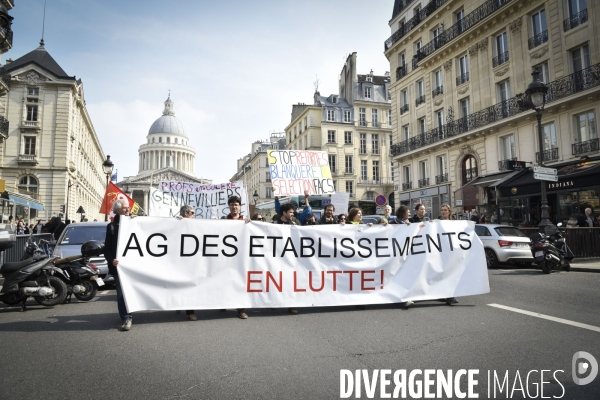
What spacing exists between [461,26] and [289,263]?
25311 millimetres

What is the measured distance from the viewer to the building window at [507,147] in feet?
73.9

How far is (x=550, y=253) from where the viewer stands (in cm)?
1066

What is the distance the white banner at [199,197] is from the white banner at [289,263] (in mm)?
7115

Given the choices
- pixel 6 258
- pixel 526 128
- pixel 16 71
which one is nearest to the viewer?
pixel 6 258

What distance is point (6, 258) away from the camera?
37.6ft

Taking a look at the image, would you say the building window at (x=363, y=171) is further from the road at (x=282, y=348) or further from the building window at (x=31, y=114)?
the road at (x=282, y=348)

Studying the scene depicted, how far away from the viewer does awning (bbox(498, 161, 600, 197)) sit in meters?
16.4

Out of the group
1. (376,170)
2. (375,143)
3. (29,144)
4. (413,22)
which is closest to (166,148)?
(375,143)

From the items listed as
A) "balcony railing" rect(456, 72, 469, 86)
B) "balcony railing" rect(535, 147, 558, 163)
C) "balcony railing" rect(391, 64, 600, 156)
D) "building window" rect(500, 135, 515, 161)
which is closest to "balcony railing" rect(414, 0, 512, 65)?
"balcony railing" rect(456, 72, 469, 86)

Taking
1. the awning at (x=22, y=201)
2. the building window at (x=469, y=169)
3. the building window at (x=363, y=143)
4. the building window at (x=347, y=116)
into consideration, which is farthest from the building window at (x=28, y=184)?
the building window at (x=469, y=169)

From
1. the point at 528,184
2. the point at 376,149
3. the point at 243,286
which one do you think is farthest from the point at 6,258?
the point at 376,149

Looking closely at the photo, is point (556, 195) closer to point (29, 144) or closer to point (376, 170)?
point (376, 170)

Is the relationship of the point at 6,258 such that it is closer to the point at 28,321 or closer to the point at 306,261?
the point at 28,321

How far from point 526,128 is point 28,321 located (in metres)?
22.8
